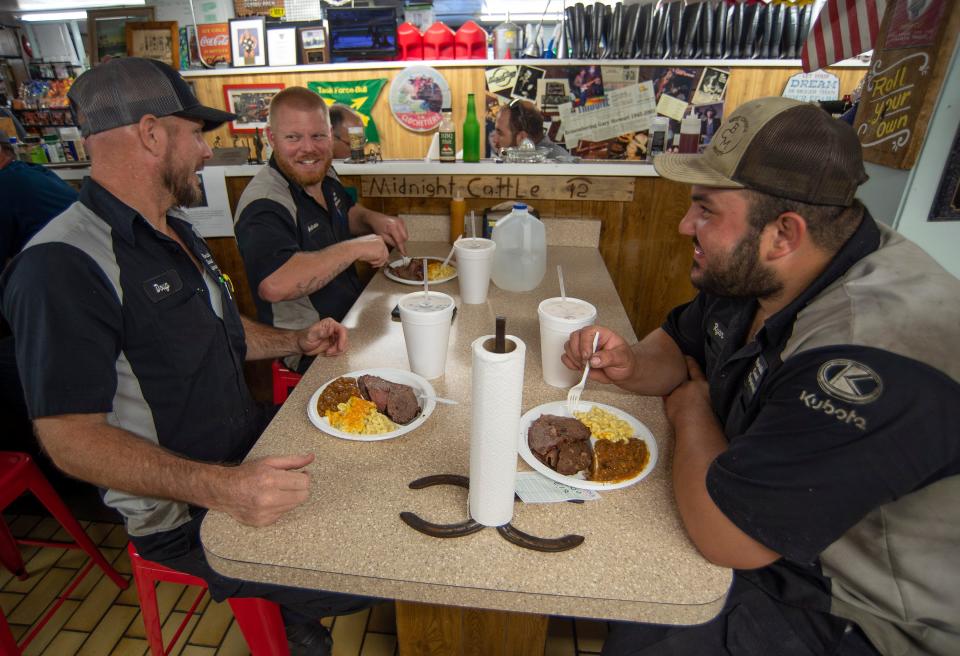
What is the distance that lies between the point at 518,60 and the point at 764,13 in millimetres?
1760

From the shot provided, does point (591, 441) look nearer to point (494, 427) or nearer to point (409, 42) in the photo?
point (494, 427)

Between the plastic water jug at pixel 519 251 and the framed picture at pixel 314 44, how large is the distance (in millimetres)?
3256

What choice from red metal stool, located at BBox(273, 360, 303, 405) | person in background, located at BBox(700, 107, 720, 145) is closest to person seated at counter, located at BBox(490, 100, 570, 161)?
person in background, located at BBox(700, 107, 720, 145)

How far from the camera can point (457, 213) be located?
2.38m

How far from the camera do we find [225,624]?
185 cm

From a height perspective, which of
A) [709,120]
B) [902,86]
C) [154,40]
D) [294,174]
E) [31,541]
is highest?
[154,40]

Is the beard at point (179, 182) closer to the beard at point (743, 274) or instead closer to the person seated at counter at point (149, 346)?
the person seated at counter at point (149, 346)

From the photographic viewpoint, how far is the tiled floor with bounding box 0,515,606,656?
1.78 meters

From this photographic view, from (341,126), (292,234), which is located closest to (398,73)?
(341,126)

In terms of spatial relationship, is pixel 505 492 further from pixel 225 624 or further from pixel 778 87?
pixel 778 87

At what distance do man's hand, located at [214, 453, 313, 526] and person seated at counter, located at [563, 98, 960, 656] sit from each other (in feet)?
2.25

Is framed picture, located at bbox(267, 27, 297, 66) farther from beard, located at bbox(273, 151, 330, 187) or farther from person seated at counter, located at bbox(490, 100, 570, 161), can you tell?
beard, located at bbox(273, 151, 330, 187)

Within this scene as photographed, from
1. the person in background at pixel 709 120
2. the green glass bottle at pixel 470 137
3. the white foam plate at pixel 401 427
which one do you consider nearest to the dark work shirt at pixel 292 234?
the green glass bottle at pixel 470 137

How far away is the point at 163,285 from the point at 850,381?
147 centimetres
